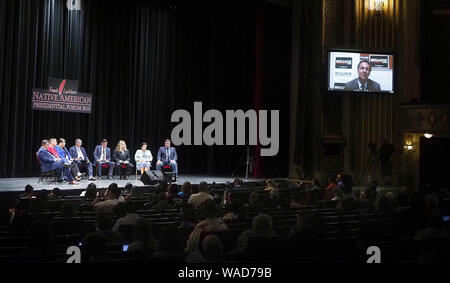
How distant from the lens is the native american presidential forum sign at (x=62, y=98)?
13234 mm

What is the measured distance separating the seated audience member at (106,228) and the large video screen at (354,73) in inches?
407

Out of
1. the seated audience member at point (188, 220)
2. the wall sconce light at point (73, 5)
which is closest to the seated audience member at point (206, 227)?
the seated audience member at point (188, 220)

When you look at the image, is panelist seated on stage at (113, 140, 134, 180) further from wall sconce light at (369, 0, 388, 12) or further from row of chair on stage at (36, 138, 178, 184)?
wall sconce light at (369, 0, 388, 12)

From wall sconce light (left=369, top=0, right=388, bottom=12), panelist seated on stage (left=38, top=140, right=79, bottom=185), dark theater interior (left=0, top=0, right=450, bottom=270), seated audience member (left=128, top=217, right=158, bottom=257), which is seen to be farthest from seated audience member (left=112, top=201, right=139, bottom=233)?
wall sconce light (left=369, top=0, right=388, bottom=12)

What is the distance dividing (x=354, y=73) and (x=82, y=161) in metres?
8.10

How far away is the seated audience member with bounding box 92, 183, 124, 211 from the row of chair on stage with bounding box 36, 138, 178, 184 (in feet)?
16.3

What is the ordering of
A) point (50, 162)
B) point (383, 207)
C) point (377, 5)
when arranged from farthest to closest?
1. point (377, 5)
2. point (50, 162)
3. point (383, 207)

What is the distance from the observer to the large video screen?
45.6 ft

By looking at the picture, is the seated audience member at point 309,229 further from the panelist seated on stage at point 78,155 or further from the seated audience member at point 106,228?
the panelist seated on stage at point 78,155

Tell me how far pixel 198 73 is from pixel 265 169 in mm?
4197

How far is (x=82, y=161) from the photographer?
1308 cm

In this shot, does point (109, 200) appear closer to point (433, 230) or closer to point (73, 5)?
point (433, 230)

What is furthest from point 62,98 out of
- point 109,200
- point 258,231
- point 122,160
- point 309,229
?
point 309,229
